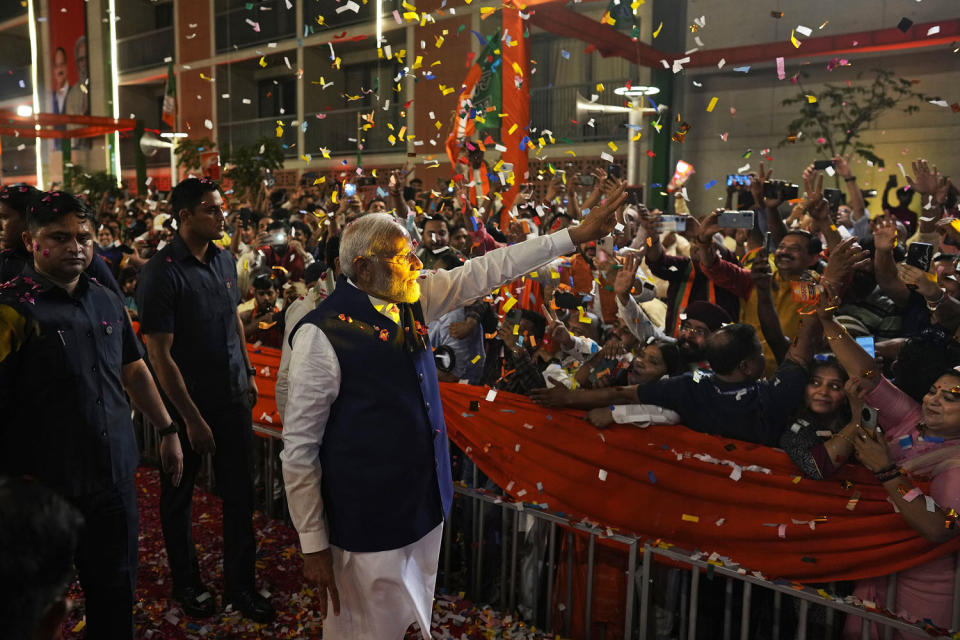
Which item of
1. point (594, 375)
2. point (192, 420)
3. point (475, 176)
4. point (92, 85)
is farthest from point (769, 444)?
point (92, 85)

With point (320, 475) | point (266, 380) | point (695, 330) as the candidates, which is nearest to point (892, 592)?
point (695, 330)

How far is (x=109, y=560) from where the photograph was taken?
2.62 m

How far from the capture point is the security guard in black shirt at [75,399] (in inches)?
98.1

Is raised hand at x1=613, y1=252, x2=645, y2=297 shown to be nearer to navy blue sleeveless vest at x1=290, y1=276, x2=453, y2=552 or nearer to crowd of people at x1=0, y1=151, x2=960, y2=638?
crowd of people at x1=0, y1=151, x2=960, y2=638

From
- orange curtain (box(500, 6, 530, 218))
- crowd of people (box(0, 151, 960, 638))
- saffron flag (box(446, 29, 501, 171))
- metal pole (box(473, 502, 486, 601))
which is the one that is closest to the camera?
crowd of people (box(0, 151, 960, 638))

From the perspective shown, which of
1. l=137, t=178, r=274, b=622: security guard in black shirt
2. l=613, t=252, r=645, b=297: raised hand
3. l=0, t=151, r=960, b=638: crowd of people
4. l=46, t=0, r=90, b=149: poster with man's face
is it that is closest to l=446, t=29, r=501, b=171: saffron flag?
l=0, t=151, r=960, b=638: crowd of people

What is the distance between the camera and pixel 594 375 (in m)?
3.74

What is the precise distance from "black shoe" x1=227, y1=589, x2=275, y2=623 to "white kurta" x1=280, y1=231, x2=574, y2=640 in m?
1.18

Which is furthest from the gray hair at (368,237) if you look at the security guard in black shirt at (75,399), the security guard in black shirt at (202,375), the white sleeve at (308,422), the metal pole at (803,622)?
the metal pole at (803,622)

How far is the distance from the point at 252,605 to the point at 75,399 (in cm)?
151

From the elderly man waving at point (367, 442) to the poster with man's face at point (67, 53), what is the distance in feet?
78.0

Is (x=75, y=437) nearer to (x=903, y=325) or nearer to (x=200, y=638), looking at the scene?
(x=200, y=638)

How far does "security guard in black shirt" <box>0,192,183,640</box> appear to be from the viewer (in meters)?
2.49

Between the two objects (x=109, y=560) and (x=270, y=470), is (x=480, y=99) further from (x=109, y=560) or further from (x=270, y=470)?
(x=109, y=560)
